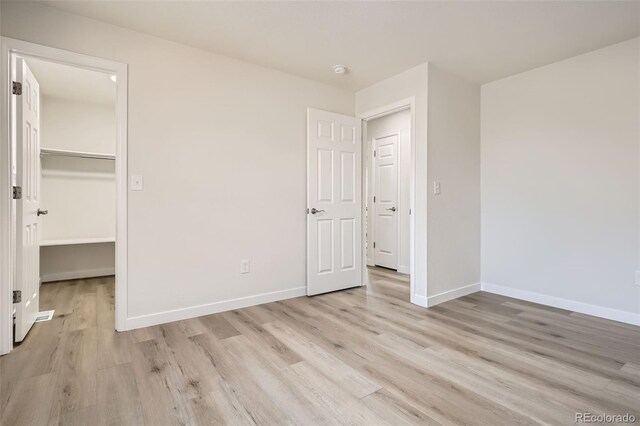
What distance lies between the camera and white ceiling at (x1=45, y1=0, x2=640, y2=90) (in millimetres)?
2211

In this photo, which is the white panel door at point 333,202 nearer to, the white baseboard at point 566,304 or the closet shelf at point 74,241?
the white baseboard at point 566,304

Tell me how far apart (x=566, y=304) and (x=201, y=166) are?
3675 mm

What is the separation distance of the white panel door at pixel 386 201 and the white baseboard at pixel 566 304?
5.09 ft

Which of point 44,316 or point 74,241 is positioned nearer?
point 44,316

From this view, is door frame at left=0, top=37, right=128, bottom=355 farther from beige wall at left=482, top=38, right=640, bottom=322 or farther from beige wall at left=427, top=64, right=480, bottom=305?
beige wall at left=482, top=38, right=640, bottom=322

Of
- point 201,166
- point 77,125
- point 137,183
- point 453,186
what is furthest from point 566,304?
point 77,125

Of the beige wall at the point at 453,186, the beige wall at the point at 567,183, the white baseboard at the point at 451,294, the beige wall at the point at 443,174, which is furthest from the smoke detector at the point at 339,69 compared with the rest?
the white baseboard at the point at 451,294

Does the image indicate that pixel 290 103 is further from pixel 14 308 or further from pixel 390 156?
pixel 14 308

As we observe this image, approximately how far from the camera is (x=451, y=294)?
11.0 feet

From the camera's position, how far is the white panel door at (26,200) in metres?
2.24

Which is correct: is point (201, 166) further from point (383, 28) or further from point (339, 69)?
point (383, 28)

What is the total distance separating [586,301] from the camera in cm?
296

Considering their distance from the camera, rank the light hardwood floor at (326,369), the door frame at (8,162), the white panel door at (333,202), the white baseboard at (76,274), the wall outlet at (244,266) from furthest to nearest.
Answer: the white baseboard at (76,274) → the white panel door at (333,202) → the wall outlet at (244,266) → the door frame at (8,162) → the light hardwood floor at (326,369)

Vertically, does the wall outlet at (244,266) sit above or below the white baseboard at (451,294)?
above
